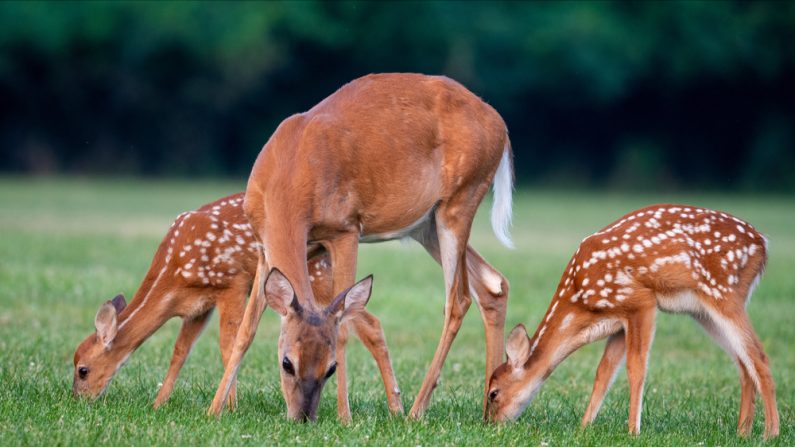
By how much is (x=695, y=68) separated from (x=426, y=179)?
3360cm

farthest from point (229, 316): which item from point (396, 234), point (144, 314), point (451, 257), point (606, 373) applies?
point (606, 373)

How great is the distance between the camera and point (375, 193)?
754cm

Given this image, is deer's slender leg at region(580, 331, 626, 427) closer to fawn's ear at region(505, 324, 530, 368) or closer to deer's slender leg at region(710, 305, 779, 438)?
fawn's ear at region(505, 324, 530, 368)

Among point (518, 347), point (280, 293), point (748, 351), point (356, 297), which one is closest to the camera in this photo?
point (280, 293)

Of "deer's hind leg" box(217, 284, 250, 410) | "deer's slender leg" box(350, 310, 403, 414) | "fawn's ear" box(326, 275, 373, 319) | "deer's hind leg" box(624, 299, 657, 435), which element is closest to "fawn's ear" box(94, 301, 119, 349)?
"deer's hind leg" box(217, 284, 250, 410)

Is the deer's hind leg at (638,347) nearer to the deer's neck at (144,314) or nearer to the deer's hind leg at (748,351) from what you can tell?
the deer's hind leg at (748,351)

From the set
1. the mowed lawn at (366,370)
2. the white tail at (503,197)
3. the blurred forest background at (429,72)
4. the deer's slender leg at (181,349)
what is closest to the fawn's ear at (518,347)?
the mowed lawn at (366,370)

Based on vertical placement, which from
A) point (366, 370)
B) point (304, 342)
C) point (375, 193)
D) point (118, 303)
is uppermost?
point (375, 193)

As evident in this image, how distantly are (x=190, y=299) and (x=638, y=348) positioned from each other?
2.76 metres

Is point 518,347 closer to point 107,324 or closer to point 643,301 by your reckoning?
point 643,301

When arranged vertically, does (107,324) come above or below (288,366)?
below

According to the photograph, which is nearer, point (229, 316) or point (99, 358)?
point (99, 358)

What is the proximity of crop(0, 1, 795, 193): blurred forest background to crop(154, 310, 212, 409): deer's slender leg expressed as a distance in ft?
93.4

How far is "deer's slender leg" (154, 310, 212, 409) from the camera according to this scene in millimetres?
7529
